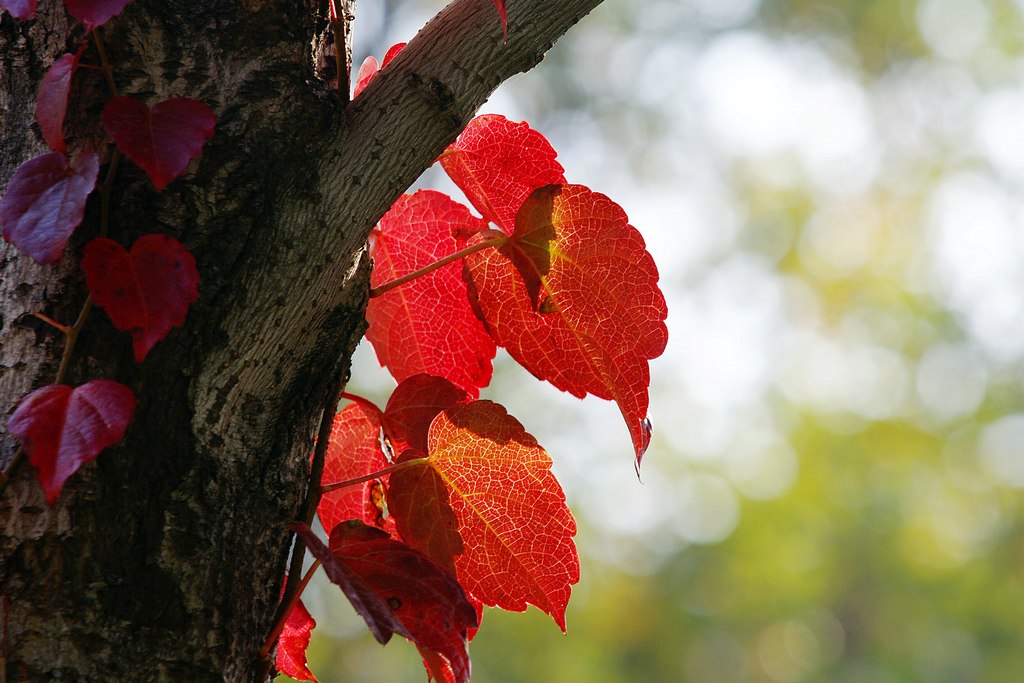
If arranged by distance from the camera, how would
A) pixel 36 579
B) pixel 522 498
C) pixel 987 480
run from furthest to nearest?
1. pixel 987 480
2. pixel 522 498
3. pixel 36 579

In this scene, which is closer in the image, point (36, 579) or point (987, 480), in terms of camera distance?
point (36, 579)

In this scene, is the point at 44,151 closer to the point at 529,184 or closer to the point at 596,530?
the point at 529,184

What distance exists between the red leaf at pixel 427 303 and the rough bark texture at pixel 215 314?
0.44 feet

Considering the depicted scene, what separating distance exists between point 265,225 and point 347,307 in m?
0.06

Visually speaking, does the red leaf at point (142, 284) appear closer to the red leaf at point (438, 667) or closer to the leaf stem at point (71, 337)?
the leaf stem at point (71, 337)

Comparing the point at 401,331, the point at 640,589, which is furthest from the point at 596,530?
the point at 401,331

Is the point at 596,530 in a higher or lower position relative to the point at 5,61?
higher

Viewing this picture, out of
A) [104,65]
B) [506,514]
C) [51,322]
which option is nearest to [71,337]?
[51,322]

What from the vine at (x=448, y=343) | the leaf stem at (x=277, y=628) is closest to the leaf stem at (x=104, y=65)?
the vine at (x=448, y=343)

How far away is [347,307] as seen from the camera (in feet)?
1.43

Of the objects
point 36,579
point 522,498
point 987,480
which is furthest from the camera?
point 987,480

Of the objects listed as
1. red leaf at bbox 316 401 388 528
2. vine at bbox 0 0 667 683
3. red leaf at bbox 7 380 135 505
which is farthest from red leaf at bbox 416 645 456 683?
red leaf at bbox 7 380 135 505

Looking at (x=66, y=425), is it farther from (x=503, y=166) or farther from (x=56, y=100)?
(x=503, y=166)

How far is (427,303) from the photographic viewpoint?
58 cm
